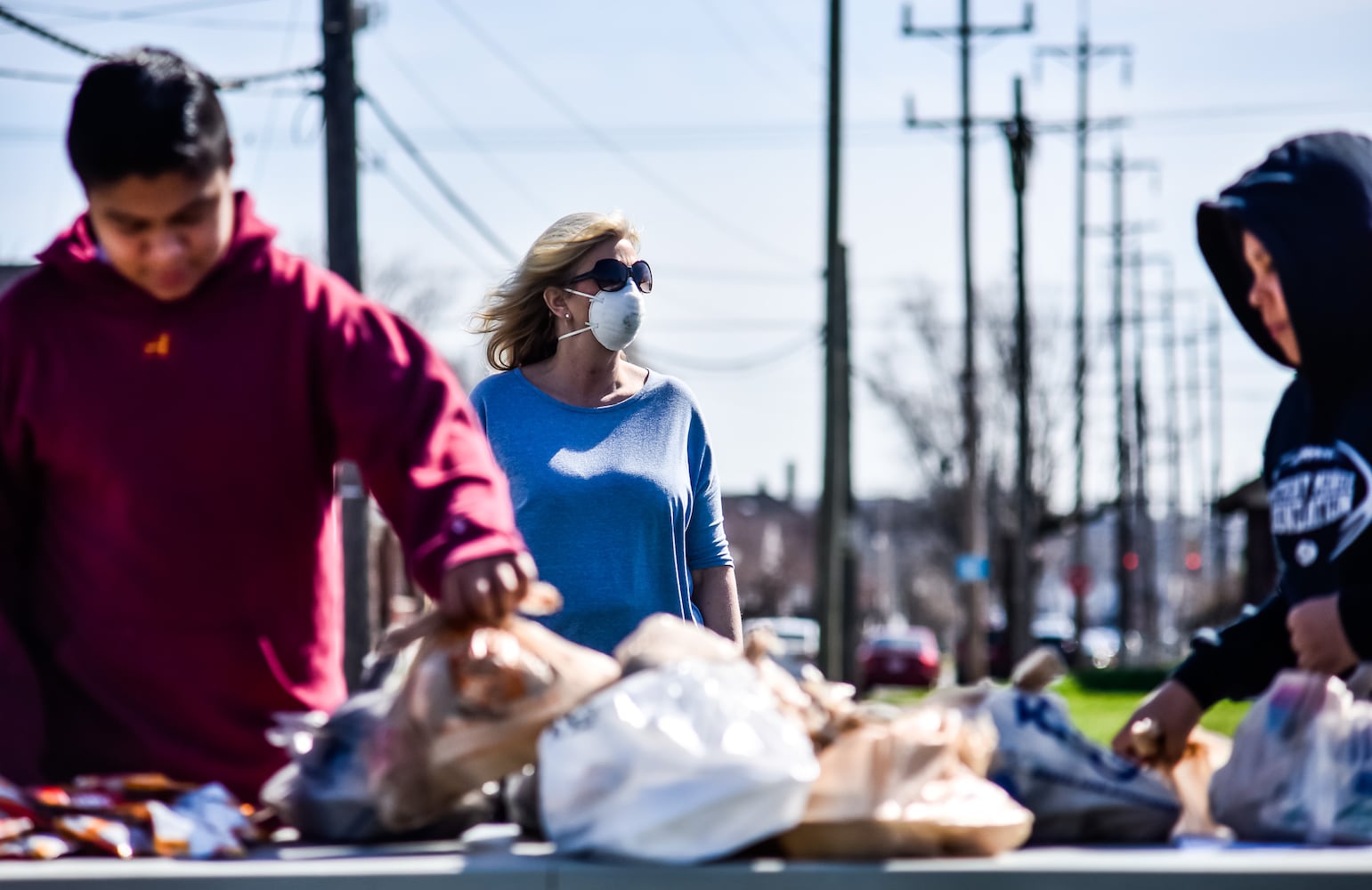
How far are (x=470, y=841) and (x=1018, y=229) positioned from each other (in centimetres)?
3199

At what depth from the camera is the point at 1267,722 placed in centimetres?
260

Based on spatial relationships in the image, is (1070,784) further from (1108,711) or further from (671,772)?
(1108,711)

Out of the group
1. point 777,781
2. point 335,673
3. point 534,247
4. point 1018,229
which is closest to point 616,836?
point 777,781

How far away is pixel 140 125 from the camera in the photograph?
2.38m

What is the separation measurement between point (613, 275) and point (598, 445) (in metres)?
0.43

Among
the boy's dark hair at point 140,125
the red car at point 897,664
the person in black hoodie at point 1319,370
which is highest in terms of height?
the boy's dark hair at point 140,125

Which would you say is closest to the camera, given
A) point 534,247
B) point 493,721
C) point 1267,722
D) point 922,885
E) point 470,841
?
point 922,885

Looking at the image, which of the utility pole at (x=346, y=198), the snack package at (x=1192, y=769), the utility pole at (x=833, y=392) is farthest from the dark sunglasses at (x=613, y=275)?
the utility pole at (x=833, y=392)

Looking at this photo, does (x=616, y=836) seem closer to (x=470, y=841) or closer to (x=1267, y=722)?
(x=470, y=841)

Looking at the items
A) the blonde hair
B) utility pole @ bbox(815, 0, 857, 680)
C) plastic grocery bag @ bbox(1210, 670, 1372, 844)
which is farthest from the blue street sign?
plastic grocery bag @ bbox(1210, 670, 1372, 844)

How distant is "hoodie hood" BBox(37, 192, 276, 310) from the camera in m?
2.52

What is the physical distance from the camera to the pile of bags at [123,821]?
2.27 m

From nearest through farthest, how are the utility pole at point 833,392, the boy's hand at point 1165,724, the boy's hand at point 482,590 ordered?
the boy's hand at point 482,590 → the boy's hand at point 1165,724 → the utility pole at point 833,392

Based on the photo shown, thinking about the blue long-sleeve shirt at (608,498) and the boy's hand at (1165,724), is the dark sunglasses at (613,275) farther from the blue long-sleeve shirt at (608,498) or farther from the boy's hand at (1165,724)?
the boy's hand at (1165,724)
